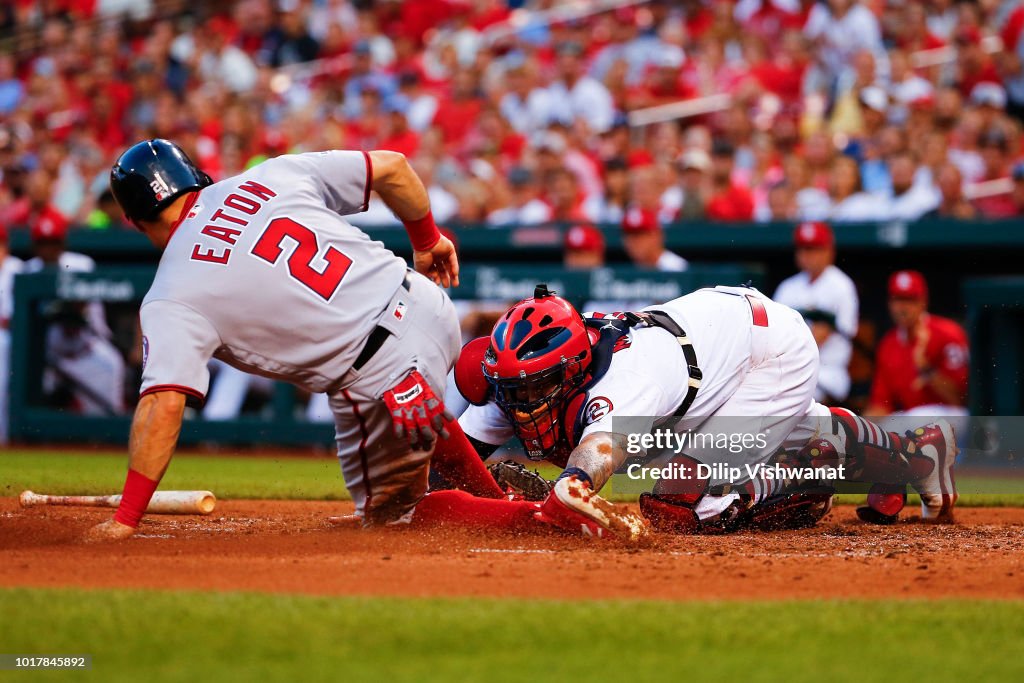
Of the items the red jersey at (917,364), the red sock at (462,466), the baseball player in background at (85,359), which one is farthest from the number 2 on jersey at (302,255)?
the baseball player in background at (85,359)

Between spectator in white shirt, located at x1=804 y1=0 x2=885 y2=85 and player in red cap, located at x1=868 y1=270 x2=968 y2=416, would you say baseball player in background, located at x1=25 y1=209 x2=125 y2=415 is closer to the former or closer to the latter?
player in red cap, located at x1=868 y1=270 x2=968 y2=416

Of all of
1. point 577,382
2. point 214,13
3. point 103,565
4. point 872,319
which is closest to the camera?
point 103,565

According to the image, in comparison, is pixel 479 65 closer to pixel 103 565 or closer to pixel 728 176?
pixel 728 176

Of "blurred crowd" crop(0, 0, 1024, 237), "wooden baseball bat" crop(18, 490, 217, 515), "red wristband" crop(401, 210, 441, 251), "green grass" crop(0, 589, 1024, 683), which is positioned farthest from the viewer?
"blurred crowd" crop(0, 0, 1024, 237)

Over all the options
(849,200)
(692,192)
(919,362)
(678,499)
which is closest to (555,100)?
(692,192)

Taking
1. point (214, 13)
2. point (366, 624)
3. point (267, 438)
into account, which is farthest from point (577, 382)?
point (214, 13)

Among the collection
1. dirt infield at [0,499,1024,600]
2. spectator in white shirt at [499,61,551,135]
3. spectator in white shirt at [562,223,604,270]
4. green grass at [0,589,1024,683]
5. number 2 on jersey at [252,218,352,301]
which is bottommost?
dirt infield at [0,499,1024,600]

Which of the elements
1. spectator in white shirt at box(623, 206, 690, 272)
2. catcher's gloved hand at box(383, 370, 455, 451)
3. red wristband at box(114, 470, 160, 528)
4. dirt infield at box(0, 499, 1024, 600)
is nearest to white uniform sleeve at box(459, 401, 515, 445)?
dirt infield at box(0, 499, 1024, 600)
